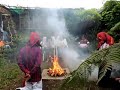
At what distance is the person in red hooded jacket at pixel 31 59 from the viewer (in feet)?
20.3

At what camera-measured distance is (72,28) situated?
18594 mm

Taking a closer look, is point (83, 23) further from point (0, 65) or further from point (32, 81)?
point (32, 81)

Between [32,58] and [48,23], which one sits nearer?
[32,58]

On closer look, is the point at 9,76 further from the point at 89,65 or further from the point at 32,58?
the point at 89,65

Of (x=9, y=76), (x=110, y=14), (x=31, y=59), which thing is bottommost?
(x=9, y=76)

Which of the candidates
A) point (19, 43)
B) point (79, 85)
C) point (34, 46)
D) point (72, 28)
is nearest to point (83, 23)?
point (72, 28)

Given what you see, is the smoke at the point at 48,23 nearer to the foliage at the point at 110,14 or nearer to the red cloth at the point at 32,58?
the foliage at the point at 110,14

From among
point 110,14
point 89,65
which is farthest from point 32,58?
point 110,14

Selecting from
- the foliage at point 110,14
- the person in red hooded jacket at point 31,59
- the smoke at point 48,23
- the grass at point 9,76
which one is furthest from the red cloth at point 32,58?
the smoke at point 48,23

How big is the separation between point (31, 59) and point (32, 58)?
3 centimetres

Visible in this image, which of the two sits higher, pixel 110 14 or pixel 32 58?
pixel 110 14

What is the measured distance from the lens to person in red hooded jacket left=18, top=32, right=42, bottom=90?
20.3 feet

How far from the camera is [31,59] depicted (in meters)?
6.23

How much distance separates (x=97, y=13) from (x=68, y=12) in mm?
2299
